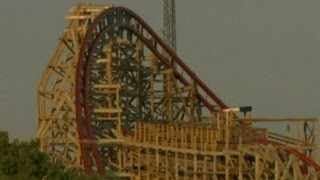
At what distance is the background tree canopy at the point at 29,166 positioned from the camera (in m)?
40.0

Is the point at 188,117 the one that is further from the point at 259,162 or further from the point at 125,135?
the point at 259,162

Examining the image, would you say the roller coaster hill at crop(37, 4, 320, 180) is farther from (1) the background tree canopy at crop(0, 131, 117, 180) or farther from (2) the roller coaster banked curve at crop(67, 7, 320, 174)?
(1) the background tree canopy at crop(0, 131, 117, 180)

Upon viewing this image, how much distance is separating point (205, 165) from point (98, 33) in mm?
7902

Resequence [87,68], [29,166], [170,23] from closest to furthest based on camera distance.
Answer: [29,166]
[87,68]
[170,23]

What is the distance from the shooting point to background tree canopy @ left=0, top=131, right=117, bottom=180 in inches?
1574

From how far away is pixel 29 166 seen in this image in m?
40.1

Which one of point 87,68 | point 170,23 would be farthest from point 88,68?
point 170,23

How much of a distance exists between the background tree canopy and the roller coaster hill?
11897 millimetres

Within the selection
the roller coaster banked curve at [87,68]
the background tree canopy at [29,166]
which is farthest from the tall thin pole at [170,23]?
the background tree canopy at [29,166]

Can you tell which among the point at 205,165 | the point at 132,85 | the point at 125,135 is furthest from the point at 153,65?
the point at 205,165

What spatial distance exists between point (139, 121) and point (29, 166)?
62.4 ft

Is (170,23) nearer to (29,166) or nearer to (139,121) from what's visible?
(139,121)

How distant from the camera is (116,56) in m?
61.1

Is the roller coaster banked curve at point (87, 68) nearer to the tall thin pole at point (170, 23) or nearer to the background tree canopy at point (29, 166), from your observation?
the tall thin pole at point (170, 23)
